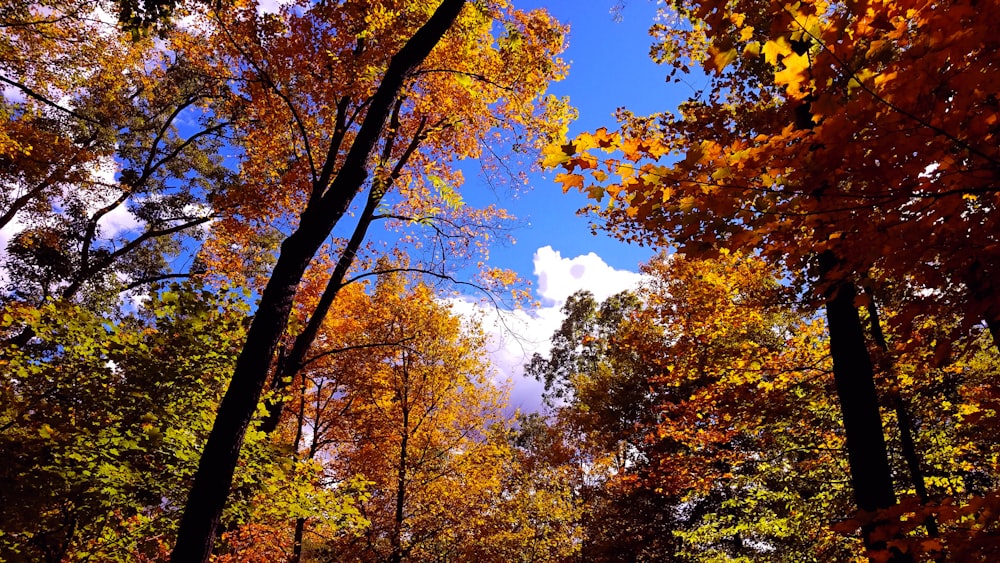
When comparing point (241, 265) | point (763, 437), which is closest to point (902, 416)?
point (763, 437)

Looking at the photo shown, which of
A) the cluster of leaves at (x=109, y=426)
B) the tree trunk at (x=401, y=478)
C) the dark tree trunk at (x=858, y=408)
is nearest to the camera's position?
the dark tree trunk at (x=858, y=408)

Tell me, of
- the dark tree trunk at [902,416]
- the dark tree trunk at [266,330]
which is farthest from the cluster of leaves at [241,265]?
the dark tree trunk at [902,416]

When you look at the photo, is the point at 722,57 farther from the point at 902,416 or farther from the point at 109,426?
the point at 902,416

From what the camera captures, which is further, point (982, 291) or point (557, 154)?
point (982, 291)

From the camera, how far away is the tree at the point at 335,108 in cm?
374

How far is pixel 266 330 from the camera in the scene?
3895mm

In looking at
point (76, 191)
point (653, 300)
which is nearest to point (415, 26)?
point (653, 300)

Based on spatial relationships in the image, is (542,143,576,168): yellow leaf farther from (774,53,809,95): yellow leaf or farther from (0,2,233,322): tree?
(0,2,233,322): tree

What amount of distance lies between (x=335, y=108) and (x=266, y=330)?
5.15 meters

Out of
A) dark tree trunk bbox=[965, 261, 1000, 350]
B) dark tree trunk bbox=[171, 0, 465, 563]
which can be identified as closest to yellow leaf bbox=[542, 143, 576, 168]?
dark tree trunk bbox=[965, 261, 1000, 350]

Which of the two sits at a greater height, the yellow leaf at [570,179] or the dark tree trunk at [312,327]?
the dark tree trunk at [312,327]

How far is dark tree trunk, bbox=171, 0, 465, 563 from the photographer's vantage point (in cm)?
340

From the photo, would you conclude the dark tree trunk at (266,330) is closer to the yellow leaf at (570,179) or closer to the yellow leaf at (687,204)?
the yellow leaf at (570,179)

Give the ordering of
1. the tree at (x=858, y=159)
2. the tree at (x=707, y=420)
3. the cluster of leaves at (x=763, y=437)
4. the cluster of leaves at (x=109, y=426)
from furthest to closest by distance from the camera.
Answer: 1. the tree at (x=707, y=420)
2. the cluster of leaves at (x=763, y=437)
3. the cluster of leaves at (x=109, y=426)
4. the tree at (x=858, y=159)
